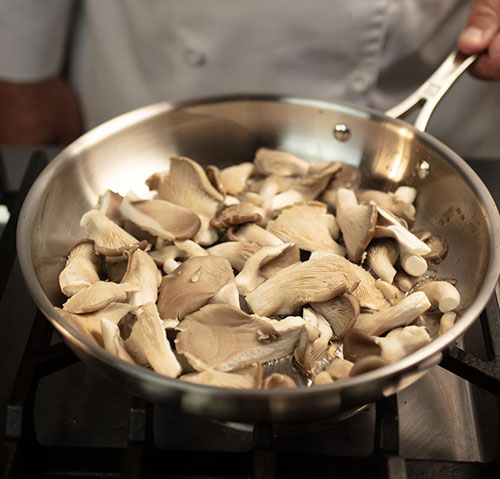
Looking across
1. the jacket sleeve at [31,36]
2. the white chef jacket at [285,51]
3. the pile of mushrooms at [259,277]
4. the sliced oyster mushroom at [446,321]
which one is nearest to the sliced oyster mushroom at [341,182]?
the pile of mushrooms at [259,277]

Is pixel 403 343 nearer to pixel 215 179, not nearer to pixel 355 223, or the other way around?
pixel 355 223

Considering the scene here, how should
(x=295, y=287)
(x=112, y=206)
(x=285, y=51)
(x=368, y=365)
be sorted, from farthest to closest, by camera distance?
(x=285, y=51), (x=112, y=206), (x=295, y=287), (x=368, y=365)

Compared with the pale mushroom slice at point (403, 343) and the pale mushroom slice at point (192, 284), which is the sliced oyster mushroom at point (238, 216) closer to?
the pale mushroom slice at point (192, 284)

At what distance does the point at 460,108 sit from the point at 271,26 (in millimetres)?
340

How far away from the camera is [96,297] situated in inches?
21.7

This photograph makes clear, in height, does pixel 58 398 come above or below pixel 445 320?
below

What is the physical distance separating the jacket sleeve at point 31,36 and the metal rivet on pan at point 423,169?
2.42ft

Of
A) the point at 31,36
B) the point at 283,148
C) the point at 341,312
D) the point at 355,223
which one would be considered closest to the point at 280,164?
the point at 283,148

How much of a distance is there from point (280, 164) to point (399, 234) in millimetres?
200

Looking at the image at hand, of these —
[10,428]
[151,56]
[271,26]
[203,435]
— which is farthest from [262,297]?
[151,56]

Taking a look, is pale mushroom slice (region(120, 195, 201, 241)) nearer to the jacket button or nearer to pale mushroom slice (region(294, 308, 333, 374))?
pale mushroom slice (region(294, 308, 333, 374))

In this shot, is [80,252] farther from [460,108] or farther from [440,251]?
[460,108]

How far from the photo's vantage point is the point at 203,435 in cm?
55

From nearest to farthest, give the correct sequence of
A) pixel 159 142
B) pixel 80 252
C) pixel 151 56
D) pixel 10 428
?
1. pixel 10 428
2. pixel 80 252
3. pixel 159 142
4. pixel 151 56
